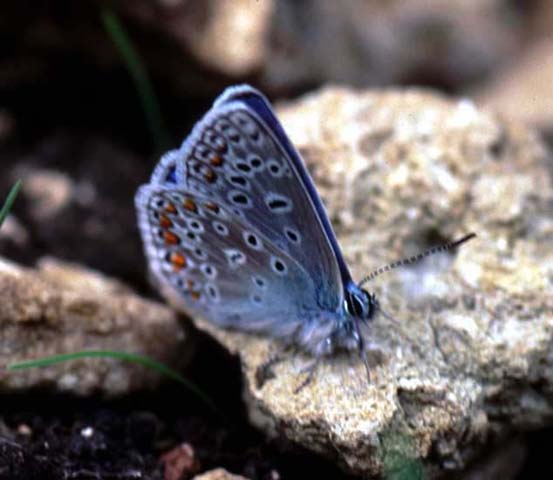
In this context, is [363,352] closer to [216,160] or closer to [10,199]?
[216,160]

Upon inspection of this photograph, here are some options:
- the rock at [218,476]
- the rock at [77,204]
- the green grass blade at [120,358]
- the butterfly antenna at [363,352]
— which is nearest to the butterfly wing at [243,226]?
the butterfly antenna at [363,352]

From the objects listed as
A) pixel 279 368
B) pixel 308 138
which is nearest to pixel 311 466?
pixel 279 368

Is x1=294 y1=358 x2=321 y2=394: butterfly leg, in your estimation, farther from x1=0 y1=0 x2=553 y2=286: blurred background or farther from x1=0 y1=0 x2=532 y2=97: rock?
x1=0 y1=0 x2=532 y2=97: rock

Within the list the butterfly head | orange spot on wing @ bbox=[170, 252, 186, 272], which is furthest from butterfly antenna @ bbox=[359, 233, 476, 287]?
orange spot on wing @ bbox=[170, 252, 186, 272]

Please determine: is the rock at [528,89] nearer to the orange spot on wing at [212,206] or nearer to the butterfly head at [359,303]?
the butterfly head at [359,303]

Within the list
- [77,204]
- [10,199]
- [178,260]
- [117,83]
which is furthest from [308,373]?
[117,83]

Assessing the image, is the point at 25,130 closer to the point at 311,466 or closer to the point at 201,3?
the point at 201,3
